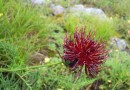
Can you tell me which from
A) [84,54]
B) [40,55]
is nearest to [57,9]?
[40,55]

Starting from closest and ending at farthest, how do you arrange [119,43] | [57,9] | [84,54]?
[84,54] < [119,43] < [57,9]

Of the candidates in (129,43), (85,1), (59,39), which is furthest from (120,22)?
(59,39)

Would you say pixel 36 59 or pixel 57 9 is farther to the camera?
pixel 57 9

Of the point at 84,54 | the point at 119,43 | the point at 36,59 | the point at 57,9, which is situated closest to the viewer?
the point at 84,54

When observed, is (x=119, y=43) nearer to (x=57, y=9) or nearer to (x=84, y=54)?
A: (x=57, y=9)

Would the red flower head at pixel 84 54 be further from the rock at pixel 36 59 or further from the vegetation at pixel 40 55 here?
the rock at pixel 36 59

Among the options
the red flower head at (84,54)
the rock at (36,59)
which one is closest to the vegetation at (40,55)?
the rock at (36,59)

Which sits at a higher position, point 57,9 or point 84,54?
point 57,9

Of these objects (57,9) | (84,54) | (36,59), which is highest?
(57,9)
